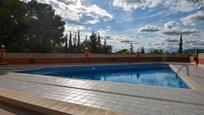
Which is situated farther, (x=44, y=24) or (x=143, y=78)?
(x=44, y=24)

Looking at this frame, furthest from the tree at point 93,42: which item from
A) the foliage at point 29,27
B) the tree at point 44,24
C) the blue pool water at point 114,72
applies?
the blue pool water at point 114,72

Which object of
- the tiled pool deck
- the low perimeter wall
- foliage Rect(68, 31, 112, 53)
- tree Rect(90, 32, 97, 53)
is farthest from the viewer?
foliage Rect(68, 31, 112, 53)

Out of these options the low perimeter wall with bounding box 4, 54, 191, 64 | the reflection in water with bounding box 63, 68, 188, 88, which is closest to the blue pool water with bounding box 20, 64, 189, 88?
the reflection in water with bounding box 63, 68, 188, 88

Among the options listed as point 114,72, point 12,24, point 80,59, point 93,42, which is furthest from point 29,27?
point 93,42

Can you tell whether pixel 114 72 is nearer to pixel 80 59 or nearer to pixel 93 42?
pixel 80 59

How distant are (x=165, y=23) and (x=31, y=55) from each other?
15.0m

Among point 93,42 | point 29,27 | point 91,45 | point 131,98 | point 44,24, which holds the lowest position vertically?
point 131,98

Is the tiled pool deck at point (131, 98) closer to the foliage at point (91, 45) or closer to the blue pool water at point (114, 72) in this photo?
the blue pool water at point (114, 72)

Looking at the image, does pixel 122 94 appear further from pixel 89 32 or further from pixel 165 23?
pixel 89 32

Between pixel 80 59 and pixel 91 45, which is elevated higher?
Answer: pixel 91 45

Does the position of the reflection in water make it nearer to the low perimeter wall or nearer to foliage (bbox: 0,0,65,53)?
the low perimeter wall

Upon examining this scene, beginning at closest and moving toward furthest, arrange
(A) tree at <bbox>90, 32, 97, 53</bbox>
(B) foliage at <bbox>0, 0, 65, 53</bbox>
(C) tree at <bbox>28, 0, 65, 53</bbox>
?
(B) foliage at <bbox>0, 0, 65, 53</bbox> → (C) tree at <bbox>28, 0, 65, 53</bbox> → (A) tree at <bbox>90, 32, 97, 53</bbox>

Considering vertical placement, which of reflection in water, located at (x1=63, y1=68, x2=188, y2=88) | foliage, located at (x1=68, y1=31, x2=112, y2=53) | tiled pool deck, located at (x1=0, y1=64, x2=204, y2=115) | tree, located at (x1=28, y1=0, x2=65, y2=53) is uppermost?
tree, located at (x1=28, y1=0, x2=65, y2=53)

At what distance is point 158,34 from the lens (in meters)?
25.8
